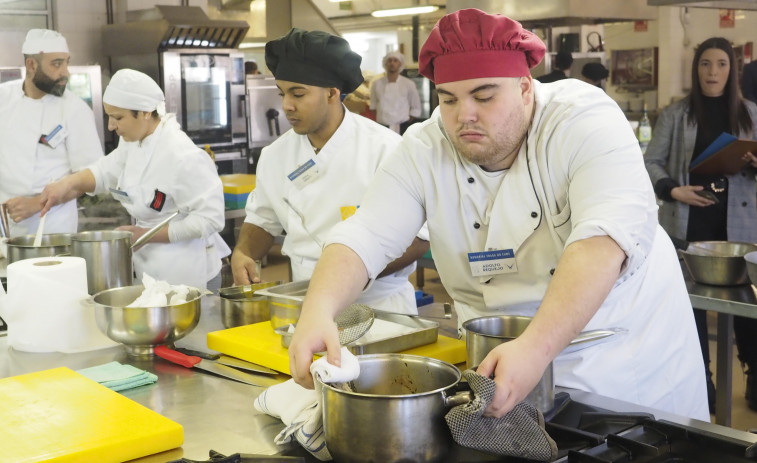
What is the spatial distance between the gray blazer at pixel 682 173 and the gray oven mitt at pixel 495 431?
2.84 m

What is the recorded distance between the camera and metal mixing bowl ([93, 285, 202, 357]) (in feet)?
6.07

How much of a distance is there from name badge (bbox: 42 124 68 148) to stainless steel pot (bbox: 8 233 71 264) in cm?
168

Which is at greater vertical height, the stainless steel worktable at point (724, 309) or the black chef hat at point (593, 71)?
the black chef hat at point (593, 71)

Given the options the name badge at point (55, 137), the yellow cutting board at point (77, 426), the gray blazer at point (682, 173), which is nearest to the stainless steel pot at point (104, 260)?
the yellow cutting board at point (77, 426)

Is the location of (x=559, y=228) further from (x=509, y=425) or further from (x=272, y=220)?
(x=272, y=220)

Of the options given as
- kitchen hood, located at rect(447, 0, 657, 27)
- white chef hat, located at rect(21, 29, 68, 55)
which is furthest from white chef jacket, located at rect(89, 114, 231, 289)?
kitchen hood, located at rect(447, 0, 657, 27)

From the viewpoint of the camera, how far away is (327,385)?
4.03ft

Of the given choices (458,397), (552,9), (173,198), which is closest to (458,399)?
(458,397)

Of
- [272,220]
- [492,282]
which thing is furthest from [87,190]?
[492,282]

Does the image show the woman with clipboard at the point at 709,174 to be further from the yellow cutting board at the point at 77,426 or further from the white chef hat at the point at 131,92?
the yellow cutting board at the point at 77,426

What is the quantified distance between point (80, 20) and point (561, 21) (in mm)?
3830

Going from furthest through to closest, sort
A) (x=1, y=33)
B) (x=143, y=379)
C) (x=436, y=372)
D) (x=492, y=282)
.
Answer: (x=1, y=33) → (x=492, y=282) → (x=143, y=379) → (x=436, y=372)

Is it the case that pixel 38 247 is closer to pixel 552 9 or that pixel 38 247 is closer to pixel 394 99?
pixel 552 9

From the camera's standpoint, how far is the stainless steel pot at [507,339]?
1381 millimetres
